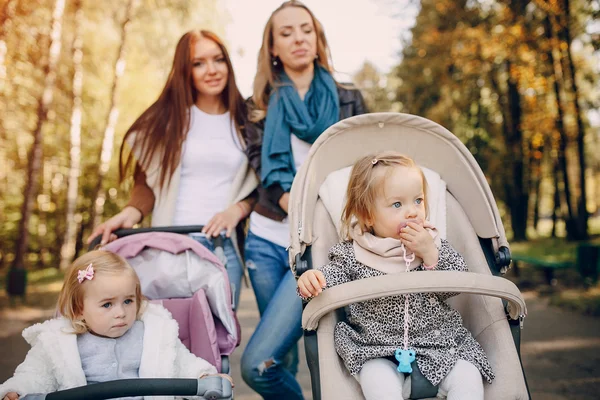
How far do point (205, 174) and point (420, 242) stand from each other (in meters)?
1.50

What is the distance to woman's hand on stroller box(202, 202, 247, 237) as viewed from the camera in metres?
2.99

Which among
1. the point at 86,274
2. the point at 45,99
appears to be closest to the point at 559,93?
the point at 45,99

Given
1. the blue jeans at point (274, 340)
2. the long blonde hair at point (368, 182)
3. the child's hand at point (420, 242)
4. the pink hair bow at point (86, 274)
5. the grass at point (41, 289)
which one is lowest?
the grass at point (41, 289)

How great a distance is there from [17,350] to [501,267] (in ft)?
15.4

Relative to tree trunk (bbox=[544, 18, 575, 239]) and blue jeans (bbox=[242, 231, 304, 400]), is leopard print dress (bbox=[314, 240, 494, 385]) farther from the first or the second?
tree trunk (bbox=[544, 18, 575, 239])

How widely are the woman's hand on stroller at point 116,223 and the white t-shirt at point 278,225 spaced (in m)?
0.66

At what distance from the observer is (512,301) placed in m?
2.08

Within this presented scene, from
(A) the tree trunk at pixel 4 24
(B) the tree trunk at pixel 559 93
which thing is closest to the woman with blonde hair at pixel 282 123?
(A) the tree trunk at pixel 4 24

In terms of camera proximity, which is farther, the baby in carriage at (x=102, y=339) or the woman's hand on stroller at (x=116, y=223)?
the woman's hand on stroller at (x=116, y=223)

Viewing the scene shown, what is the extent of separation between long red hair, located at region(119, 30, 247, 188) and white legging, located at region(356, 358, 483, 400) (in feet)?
5.45

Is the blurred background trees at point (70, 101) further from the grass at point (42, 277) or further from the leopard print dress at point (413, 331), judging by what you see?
the leopard print dress at point (413, 331)

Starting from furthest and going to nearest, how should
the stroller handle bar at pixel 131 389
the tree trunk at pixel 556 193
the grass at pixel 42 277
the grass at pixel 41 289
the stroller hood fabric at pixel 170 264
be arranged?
the tree trunk at pixel 556 193 < the grass at pixel 42 277 < the grass at pixel 41 289 < the stroller hood fabric at pixel 170 264 < the stroller handle bar at pixel 131 389

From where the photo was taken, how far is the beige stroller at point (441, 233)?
198cm

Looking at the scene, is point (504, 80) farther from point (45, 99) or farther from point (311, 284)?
point (311, 284)
